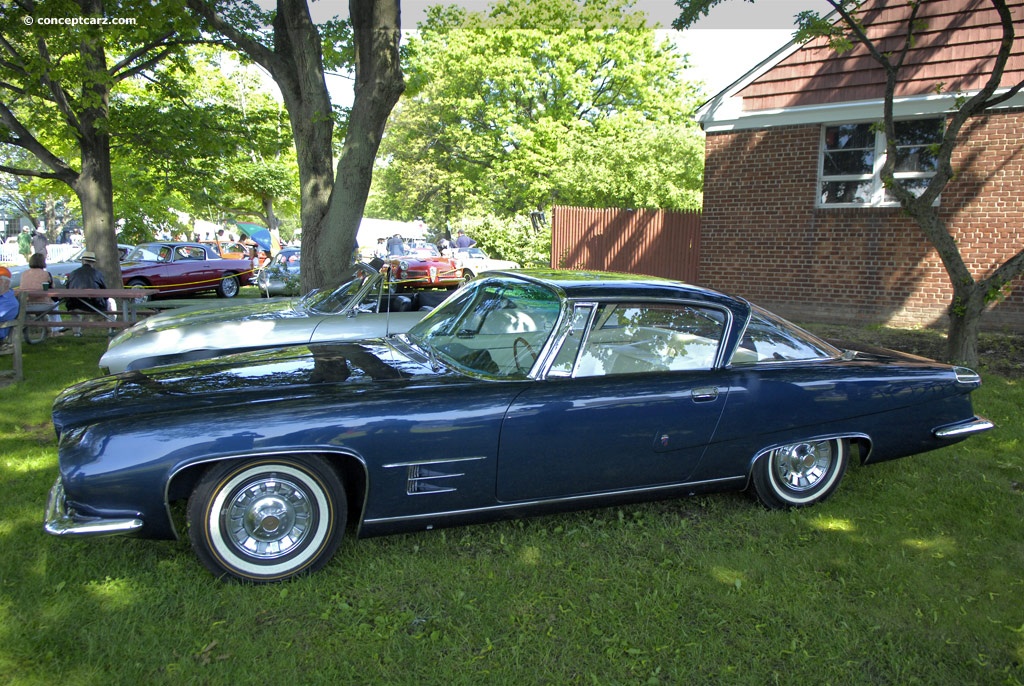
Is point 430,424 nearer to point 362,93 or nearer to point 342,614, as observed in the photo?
point 342,614

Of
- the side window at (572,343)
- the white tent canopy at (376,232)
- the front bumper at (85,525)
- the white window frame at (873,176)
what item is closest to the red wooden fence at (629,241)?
the white window frame at (873,176)

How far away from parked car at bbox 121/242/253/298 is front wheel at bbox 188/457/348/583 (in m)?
16.5

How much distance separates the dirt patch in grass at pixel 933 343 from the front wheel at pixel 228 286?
14.8m

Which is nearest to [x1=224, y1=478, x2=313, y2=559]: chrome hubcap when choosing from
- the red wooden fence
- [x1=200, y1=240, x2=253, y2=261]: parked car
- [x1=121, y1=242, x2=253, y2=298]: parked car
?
the red wooden fence

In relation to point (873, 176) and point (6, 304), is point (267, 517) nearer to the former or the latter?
point (6, 304)

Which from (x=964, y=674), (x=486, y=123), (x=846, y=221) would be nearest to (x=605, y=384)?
(x=964, y=674)

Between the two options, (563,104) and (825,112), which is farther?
(563,104)

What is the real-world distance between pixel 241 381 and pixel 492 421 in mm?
1232

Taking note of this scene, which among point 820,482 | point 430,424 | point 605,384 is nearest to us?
point 430,424

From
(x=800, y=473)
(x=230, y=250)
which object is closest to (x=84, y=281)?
(x=800, y=473)

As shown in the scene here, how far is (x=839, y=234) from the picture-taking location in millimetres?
11641

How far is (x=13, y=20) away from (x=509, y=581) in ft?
35.6

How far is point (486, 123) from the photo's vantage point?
33.7 meters

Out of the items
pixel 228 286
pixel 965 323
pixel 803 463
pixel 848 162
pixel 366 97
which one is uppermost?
pixel 366 97
